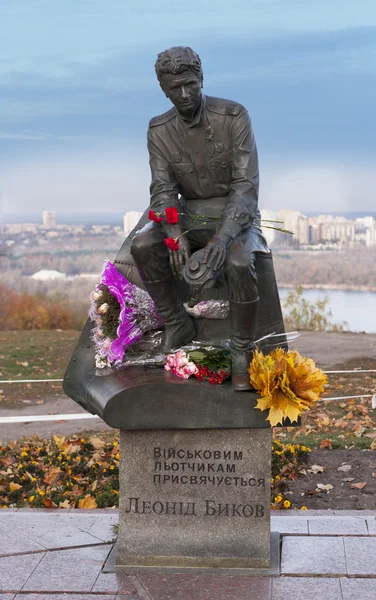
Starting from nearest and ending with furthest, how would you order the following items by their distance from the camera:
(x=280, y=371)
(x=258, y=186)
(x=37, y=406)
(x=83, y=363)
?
(x=280, y=371) → (x=258, y=186) → (x=83, y=363) → (x=37, y=406)

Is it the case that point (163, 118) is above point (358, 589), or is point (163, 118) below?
above

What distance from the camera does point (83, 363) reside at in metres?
5.66

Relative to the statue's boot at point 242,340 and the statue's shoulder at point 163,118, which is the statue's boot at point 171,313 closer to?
the statue's boot at point 242,340

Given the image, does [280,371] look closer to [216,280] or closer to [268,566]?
[216,280]

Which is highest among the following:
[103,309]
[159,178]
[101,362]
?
[159,178]

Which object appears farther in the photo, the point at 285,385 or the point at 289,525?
the point at 289,525

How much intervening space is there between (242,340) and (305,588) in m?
1.27

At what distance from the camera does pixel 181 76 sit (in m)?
4.98

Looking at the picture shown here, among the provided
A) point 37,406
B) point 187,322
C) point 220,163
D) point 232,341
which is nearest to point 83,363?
point 187,322

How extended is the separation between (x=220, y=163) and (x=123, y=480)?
5.95 feet

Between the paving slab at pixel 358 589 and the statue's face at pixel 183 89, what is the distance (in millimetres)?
2576

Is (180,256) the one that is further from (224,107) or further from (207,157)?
(224,107)

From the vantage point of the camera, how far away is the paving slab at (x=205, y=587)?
458 cm

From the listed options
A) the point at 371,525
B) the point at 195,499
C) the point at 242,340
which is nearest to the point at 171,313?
the point at 242,340
